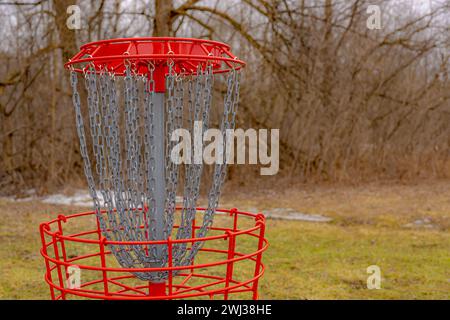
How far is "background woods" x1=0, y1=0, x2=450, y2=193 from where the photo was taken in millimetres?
11789

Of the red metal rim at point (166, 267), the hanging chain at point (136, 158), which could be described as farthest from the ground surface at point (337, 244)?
the hanging chain at point (136, 158)

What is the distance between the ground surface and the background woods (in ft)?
4.99

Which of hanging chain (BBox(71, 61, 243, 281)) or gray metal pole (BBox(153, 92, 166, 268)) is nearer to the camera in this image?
hanging chain (BBox(71, 61, 243, 281))

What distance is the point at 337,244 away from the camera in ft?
24.9

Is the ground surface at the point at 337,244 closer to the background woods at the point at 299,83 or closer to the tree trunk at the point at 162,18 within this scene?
the background woods at the point at 299,83

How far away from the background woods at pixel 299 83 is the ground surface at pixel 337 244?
1.52 m

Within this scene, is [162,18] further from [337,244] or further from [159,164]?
[159,164]

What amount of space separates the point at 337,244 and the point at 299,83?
5579 millimetres

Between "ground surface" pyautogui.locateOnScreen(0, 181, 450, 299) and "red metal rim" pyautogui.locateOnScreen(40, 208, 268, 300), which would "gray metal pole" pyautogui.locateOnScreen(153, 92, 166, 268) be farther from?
"ground surface" pyautogui.locateOnScreen(0, 181, 450, 299)

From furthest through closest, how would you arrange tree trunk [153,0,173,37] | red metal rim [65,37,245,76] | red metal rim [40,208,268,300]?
tree trunk [153,0,173,37] → red metal rim [65,37,245,76] → red metal rim [40,208,268,300]

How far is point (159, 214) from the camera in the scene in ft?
7.80

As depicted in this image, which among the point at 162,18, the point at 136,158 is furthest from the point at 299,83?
the point at 136,158

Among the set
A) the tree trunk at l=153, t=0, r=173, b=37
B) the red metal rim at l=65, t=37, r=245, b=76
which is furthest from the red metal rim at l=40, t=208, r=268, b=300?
the tree trunk at l=153, t=0, r=173, b=37

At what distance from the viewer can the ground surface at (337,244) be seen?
5.69 meters
